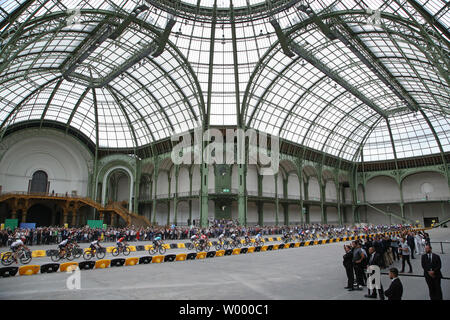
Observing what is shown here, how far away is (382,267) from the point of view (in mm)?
14602

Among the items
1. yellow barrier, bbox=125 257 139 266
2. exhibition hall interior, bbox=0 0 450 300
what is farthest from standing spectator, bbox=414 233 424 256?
yellow barrier, bbox=125 257 139 266

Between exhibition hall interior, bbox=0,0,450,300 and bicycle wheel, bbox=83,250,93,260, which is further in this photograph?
exhibition hall interior, bbox=0,0,450,300

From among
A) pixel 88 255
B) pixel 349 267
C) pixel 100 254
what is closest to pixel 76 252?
pixel 88 255

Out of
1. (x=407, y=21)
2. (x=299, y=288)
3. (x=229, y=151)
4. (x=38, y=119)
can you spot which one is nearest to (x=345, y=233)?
(x=229, y=151)

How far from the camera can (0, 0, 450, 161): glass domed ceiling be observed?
2744 cm

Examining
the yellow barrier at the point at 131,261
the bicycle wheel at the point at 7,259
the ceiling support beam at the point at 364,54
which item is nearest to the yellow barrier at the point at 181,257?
the yellow barrier at the point at 131,261

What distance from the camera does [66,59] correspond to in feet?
126

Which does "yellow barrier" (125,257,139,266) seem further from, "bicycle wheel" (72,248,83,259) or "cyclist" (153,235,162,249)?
"bicycle wheel" (72,248,83,259)

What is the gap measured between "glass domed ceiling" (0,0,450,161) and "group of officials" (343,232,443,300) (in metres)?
22.2

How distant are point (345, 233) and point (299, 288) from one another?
39704 mm

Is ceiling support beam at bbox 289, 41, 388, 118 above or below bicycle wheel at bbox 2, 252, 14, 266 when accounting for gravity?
above

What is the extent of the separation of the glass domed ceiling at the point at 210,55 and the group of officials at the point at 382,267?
22.2 metres

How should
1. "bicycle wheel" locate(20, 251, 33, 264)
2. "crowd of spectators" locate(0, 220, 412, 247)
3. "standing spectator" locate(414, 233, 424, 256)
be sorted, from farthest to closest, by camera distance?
"crowd of spectators" locate(0, 220, 412, 247) → "standing spectator" locate(414, 233, 424, 256) → "bicycle wheel" locate(20, 251, 33, 264)
